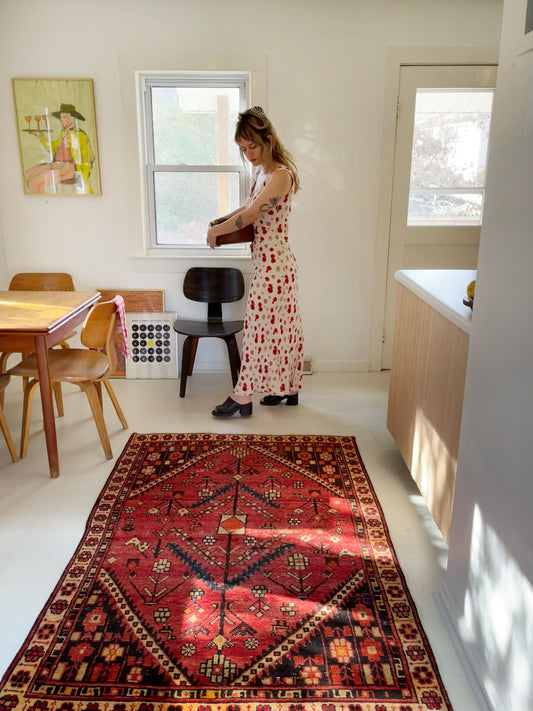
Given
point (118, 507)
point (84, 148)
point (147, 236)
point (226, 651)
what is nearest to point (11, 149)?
point (84, 148)

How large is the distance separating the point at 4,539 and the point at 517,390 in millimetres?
1987

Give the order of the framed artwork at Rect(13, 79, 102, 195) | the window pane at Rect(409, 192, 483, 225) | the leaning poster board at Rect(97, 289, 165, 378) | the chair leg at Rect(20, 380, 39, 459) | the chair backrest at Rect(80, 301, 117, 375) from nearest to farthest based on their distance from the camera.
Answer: the chair backrest at Rect(80, 301, 117, 375) → the chair leg at Rect(20, 380, 39, 459) → the framed artwork at Rect(13, 79, 102, 195) → the window pane at Rect(409, 192, 483, 225) → the leaning poster board at Rect(97, 289, 165, 378)

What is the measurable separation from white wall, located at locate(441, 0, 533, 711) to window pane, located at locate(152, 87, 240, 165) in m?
2.69

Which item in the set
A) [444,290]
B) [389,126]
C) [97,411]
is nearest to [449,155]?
[389,126]

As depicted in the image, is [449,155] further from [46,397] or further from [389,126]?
[46,397]

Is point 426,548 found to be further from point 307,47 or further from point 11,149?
point 11,149

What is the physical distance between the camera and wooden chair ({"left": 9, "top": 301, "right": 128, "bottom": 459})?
2.88 m

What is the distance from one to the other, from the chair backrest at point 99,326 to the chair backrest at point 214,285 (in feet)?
3.67

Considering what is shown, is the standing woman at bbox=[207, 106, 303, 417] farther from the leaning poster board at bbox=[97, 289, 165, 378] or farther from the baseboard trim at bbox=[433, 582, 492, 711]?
the baseboard trim at bbox=[433, 582, 492, 711]

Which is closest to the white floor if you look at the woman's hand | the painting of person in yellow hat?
the woman's hand

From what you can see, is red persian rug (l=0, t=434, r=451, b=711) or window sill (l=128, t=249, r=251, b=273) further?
window sill (l=128, t=249, r=251, b=273)

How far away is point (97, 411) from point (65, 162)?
1.93 metres

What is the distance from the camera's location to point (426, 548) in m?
2.31

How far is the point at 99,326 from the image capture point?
2.90 m
